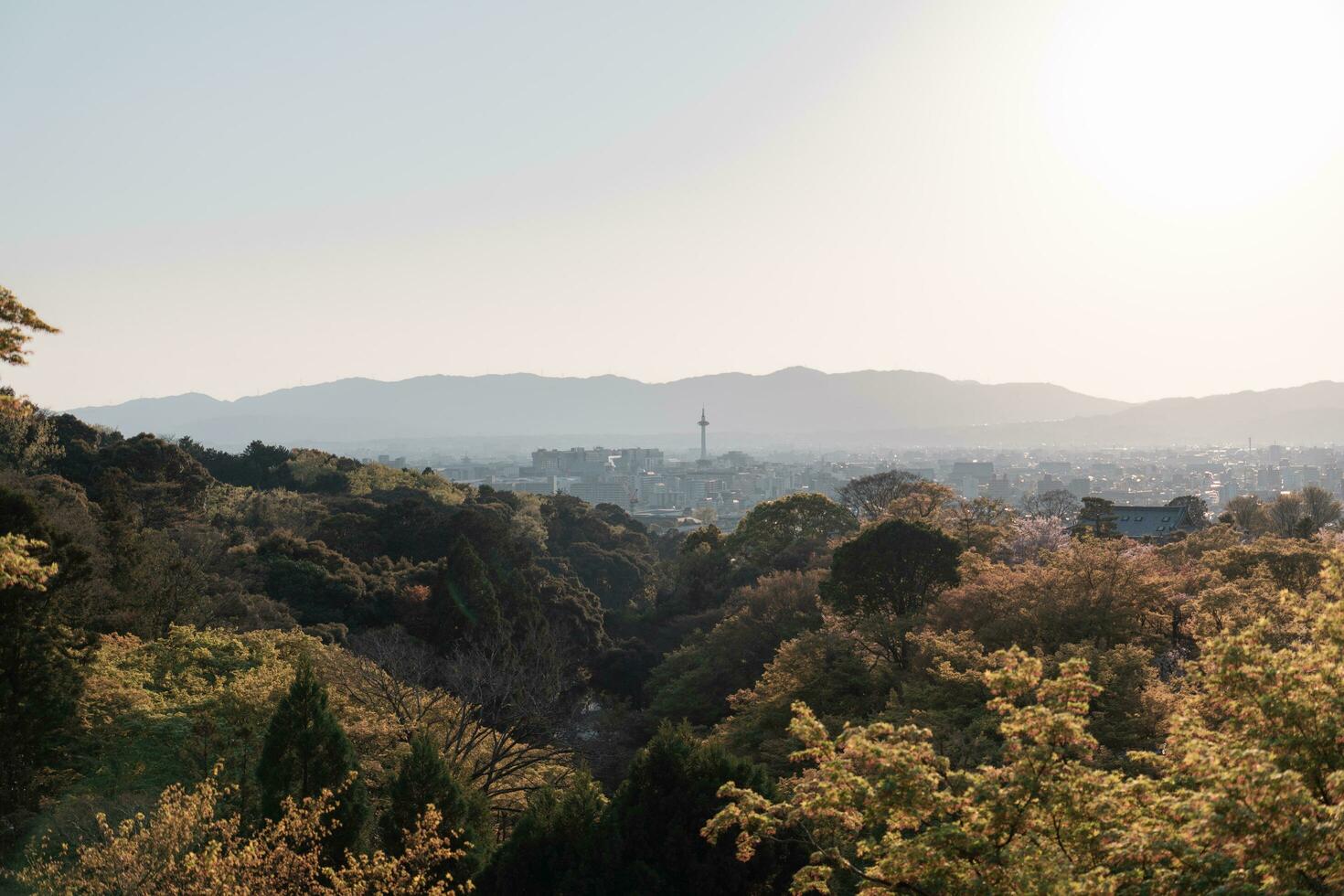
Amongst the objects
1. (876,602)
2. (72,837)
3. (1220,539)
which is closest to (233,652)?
(72,837)

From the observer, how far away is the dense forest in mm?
5418

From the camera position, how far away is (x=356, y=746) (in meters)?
14.5

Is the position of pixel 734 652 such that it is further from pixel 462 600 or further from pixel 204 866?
pixel 204 866

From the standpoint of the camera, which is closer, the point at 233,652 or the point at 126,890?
the point at 126,890

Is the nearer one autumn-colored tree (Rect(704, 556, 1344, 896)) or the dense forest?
autumn-colored tree (Rect(704, 556, 1344, 896))

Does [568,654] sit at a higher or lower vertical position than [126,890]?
lower

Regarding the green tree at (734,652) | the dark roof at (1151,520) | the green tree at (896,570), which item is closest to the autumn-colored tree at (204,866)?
the green tree at (734,652)

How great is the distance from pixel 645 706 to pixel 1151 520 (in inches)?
1258

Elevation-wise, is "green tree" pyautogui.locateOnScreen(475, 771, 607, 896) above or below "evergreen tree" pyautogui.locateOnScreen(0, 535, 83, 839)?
below

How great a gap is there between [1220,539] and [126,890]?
2589 cm

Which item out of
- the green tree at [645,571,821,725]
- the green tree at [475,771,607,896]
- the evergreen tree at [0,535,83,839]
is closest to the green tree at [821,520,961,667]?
the green tree at [645,571,821,725]

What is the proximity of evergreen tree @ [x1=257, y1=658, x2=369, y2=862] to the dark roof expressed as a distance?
1611 inches

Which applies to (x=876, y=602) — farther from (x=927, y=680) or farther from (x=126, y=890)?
(x=126, y=890)

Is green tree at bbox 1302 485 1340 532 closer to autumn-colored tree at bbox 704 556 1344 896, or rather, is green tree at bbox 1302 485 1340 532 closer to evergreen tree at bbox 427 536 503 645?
evergreen tree at bbox 427 536 503 645
